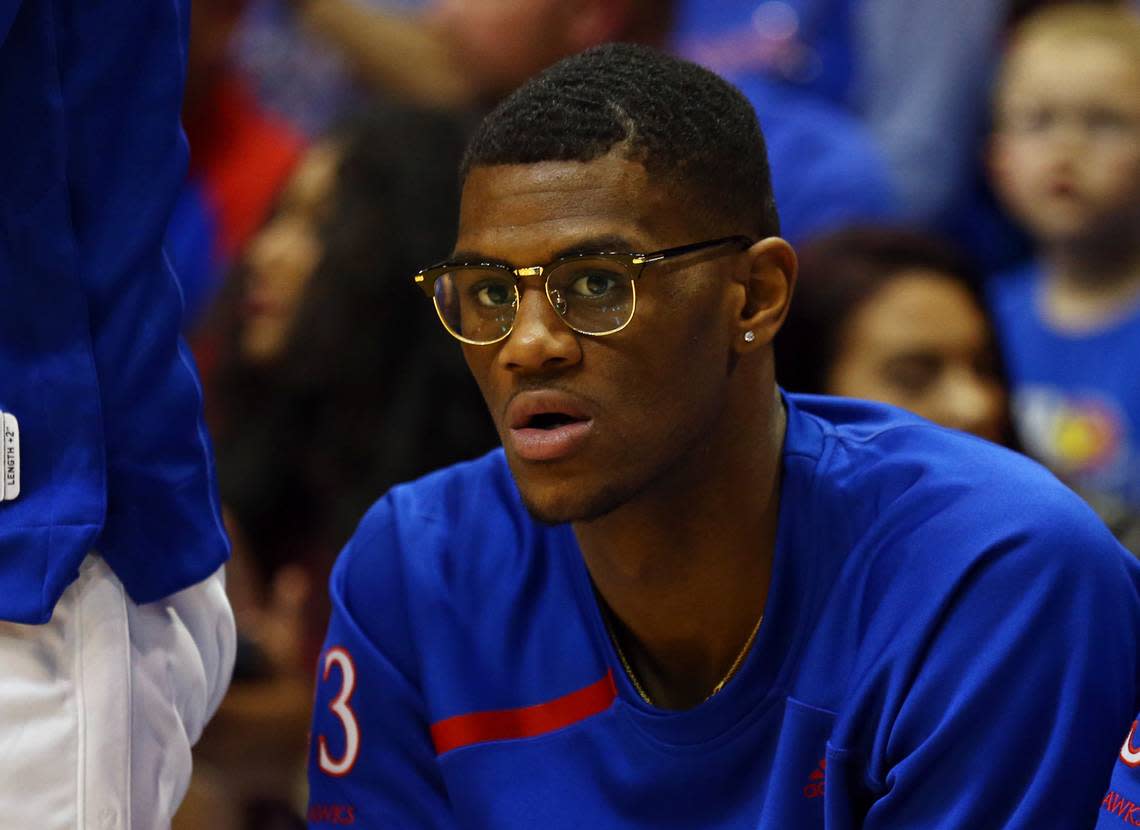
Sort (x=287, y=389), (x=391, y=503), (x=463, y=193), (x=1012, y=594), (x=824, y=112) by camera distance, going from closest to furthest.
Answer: (x=1012, y=594), (x=463, y=193), (x=391, y=503), (x=287, y=389), (x=824, y=112)

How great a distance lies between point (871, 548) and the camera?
1907 millimetres

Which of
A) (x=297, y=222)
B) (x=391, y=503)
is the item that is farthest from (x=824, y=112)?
(x=391, y=503)

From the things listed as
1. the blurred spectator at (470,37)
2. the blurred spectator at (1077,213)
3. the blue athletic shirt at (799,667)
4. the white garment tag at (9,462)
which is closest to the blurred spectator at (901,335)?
the blurred spectator at (1077,213)

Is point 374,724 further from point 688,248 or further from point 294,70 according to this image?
point 294,70

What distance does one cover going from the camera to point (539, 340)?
1.84 metres

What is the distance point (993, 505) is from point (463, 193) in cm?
66

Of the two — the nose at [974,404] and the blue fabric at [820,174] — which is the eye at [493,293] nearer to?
the nose at [974,404]

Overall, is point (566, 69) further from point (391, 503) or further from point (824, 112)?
point (824, 112)

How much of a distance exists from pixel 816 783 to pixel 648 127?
71 centimetres

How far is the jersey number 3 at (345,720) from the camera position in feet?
6.99

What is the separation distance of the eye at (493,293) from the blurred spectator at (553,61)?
1.84m

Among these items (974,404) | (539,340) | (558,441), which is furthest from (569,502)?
(974,404)

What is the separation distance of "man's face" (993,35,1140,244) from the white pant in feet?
8.87

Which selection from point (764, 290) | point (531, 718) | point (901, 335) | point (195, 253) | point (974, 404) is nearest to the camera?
point (764, 290)
